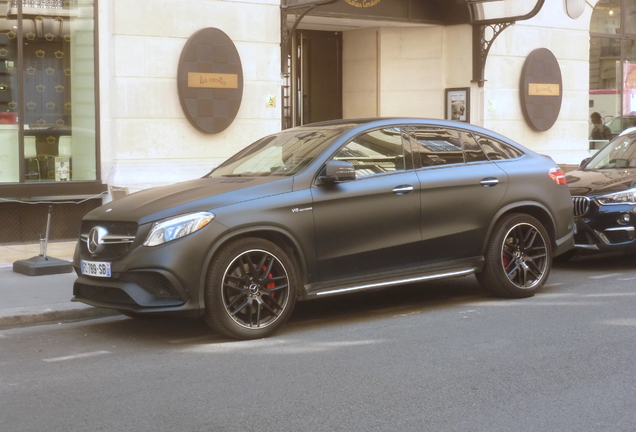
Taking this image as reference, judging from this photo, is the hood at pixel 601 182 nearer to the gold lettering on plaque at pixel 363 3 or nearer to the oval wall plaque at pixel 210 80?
the oval wall plaque at pixel 210 80

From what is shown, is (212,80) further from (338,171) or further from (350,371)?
(350,371)

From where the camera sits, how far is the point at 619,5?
1995cm

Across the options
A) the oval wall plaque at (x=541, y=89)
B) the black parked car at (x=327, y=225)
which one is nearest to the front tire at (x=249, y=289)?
the black parked car at (x=327, y=225)

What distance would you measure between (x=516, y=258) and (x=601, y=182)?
2.64 m

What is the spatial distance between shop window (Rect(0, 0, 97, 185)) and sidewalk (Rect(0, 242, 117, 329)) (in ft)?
6.43

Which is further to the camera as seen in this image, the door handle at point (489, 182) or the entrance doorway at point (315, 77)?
the entrance doorway at point (315, 77)

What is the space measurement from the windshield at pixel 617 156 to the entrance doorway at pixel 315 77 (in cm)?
699

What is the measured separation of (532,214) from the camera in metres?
8.73

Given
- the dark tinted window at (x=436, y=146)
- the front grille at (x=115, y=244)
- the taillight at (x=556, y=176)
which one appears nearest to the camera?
the front grille at (x=115, y=244)

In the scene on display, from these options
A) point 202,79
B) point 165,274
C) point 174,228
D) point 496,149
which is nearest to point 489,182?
point 496,149

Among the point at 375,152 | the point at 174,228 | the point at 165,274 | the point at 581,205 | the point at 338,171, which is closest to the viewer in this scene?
the point at 165,274

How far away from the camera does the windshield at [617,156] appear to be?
11.3m

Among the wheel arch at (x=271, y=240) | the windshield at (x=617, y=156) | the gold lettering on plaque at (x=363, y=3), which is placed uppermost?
the gold lettering on plaque at (x=363, y=3)

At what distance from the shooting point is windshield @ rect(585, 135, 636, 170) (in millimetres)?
11281
